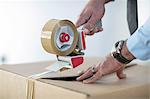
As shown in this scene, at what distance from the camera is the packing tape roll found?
74 centimetres

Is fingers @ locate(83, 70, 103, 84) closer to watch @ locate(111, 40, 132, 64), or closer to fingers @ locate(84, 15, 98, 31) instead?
watch @ locate(111, 40, 132, 64)

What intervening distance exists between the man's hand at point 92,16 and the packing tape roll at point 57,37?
0.44 ft

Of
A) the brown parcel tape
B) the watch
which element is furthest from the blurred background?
the watch

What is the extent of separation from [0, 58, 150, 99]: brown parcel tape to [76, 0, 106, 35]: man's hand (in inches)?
5.4

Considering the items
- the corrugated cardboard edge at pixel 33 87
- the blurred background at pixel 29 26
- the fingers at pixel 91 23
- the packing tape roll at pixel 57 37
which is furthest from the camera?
the blurred background at pixel 29 26

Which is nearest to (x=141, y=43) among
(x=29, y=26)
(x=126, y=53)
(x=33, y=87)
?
(x=126, y=53)

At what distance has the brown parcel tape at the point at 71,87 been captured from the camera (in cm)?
62

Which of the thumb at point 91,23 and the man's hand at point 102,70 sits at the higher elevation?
the thumb at point 91,23

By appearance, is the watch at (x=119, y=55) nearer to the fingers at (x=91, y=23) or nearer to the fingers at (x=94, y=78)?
the fingers at (x=94, y=78)

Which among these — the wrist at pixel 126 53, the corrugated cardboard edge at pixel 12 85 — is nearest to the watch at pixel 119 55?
the wrist at pixel 126 53

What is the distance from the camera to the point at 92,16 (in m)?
0.95

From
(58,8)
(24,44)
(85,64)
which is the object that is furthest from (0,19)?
(85,64)

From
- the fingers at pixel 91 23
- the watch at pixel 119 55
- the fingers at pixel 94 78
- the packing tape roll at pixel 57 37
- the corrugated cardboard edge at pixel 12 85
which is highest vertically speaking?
the fingers at pixel 91 23

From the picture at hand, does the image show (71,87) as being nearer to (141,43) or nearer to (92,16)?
(141,43)
